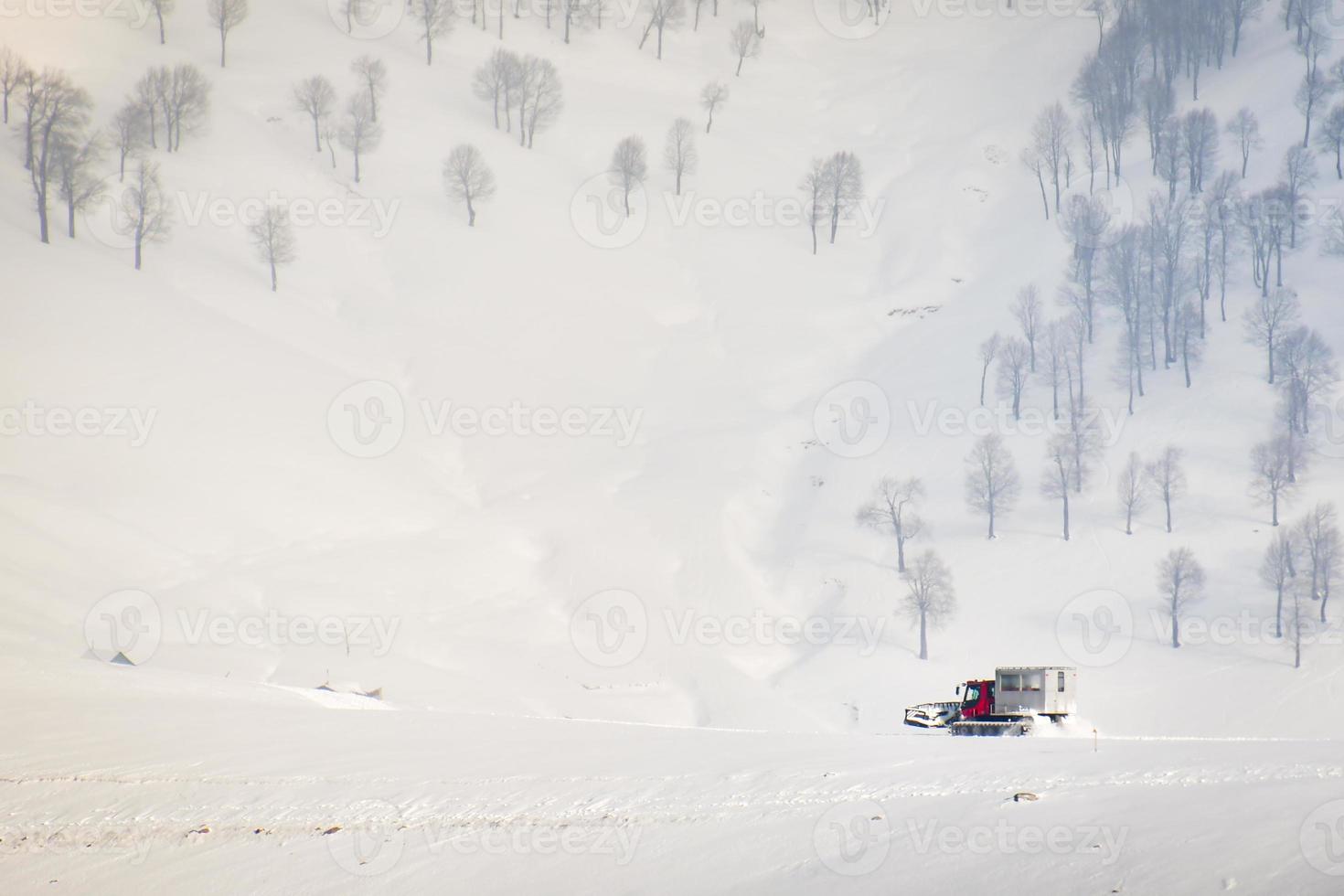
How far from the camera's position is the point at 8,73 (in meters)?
83.1

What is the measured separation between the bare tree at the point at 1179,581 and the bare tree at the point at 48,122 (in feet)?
241

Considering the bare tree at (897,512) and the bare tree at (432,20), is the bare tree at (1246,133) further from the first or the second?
the bare tree at (432,20)

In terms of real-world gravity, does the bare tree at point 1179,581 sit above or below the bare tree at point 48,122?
below

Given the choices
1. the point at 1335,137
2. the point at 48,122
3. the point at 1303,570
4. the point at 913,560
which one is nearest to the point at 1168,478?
the point at 1303,570

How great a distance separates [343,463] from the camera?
64438 millimetres

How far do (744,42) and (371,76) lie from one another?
162 feet

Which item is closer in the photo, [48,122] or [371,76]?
[48,122]

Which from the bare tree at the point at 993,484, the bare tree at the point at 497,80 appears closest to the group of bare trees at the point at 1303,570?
the bare tree at the point at 993,484

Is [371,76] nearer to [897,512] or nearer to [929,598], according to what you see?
[897,512]

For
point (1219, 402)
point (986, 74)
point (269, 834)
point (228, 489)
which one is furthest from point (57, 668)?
point (986, 74)

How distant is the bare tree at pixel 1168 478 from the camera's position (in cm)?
6444

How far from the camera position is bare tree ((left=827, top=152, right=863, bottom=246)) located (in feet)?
337

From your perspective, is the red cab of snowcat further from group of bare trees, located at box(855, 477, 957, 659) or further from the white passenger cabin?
group of bare trees, located at box(855, 477, 957, 659)

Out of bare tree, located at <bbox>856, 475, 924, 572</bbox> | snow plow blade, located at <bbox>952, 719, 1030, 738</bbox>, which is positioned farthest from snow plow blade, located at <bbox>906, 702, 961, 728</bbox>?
bare tree, located at <bbox>856, 475, 924, 572</bbox>
